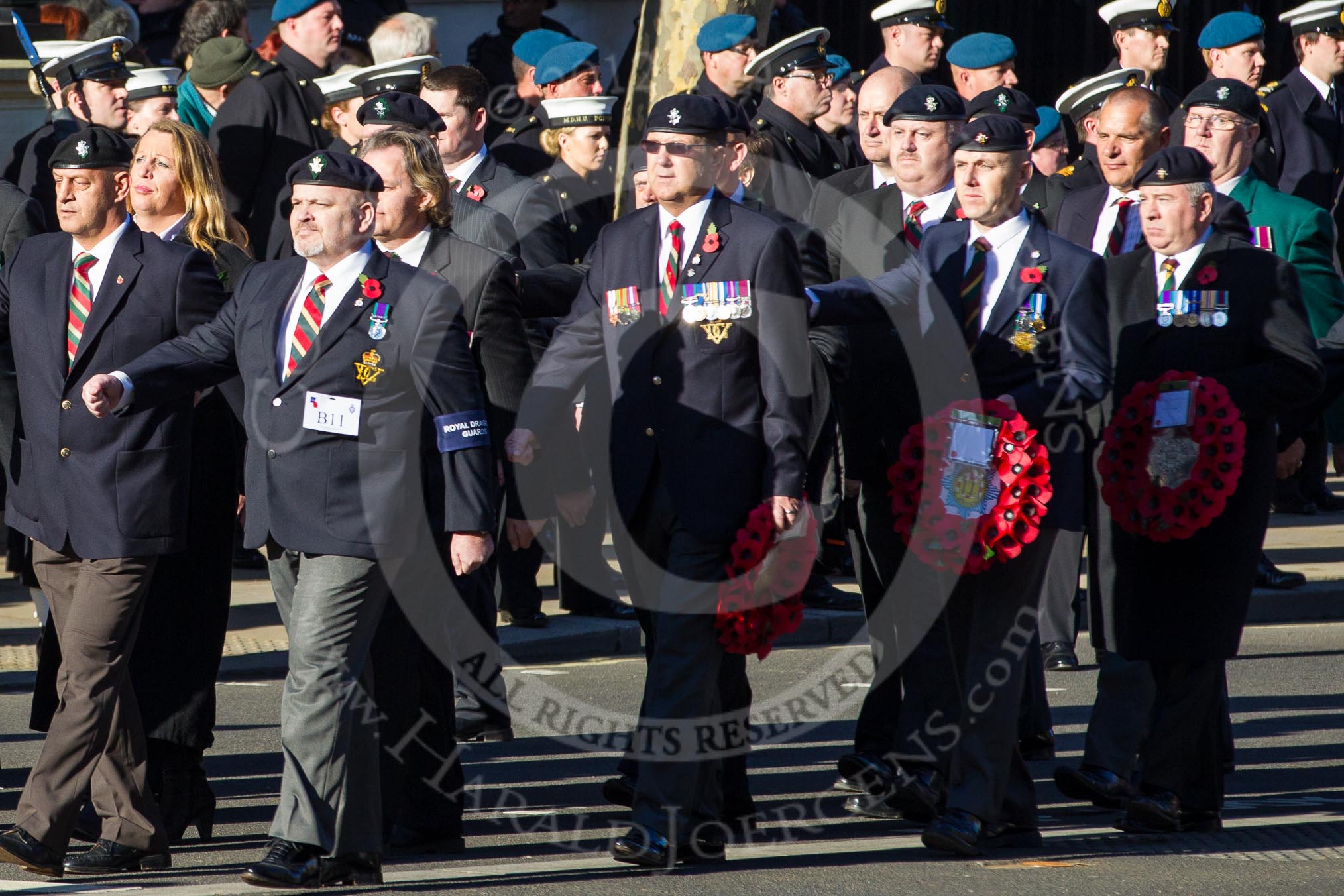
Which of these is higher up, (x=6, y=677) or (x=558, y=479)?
(x=558, y=479)

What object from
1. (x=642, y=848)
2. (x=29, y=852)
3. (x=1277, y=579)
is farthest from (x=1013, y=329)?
(x=1277, y=579)

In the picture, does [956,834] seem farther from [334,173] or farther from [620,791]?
[334,173]

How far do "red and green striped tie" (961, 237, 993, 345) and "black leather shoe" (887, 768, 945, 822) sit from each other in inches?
56.7

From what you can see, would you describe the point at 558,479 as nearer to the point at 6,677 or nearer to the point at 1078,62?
the point at 6,677

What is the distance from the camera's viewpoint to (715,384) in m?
6.55

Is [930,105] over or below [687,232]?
over

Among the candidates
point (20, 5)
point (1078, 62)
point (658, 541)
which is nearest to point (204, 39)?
point (20, 5)

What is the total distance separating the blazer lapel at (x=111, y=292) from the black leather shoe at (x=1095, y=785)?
11.2 ft

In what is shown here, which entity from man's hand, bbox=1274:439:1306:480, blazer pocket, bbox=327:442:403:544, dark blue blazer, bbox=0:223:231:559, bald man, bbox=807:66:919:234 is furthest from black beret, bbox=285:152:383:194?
man's hand, bbox=1274:439:1306:480

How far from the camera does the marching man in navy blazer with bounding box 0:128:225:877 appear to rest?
20.3 feet

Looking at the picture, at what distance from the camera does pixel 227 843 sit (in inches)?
263

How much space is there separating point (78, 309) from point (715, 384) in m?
1.94

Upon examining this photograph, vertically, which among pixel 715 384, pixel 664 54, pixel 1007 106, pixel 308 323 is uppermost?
pixel 664 54

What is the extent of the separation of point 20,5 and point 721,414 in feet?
24.0
